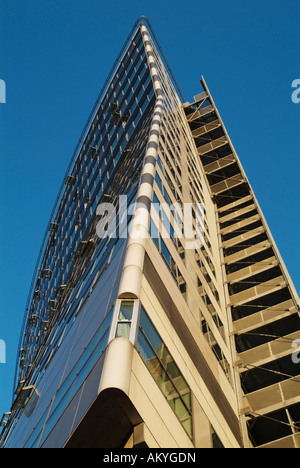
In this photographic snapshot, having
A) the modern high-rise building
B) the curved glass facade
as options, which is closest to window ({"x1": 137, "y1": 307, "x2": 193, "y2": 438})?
the modern high-rise building

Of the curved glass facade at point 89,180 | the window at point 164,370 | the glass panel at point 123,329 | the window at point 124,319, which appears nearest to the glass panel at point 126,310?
the window at point 124,319

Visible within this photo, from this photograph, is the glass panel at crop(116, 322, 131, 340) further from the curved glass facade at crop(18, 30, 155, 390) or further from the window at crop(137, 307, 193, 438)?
the curved glass facade at crop(18, 30, 155, 390)

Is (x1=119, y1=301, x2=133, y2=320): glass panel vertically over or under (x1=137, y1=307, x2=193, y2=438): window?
over

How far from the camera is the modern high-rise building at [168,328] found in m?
13.4

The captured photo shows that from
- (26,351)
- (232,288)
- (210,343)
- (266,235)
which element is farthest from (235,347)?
(26,351)

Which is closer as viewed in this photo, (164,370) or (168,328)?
(164,370)

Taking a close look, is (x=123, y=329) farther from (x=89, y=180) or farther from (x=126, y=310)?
(x=89, y=180)

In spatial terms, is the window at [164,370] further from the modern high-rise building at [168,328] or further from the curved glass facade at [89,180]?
the curved glass facade at [89,180]

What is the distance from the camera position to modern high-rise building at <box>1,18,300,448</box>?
1341 cm

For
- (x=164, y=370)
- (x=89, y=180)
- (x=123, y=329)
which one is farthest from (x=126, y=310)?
(x=89, y=180)

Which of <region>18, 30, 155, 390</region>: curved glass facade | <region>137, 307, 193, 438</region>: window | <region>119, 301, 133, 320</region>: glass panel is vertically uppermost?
<region>18, 30, 155, 390</region>: curved glass facade

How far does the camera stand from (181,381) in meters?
16.1

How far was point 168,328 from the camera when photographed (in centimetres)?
1677

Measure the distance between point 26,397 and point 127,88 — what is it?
1472 inches
